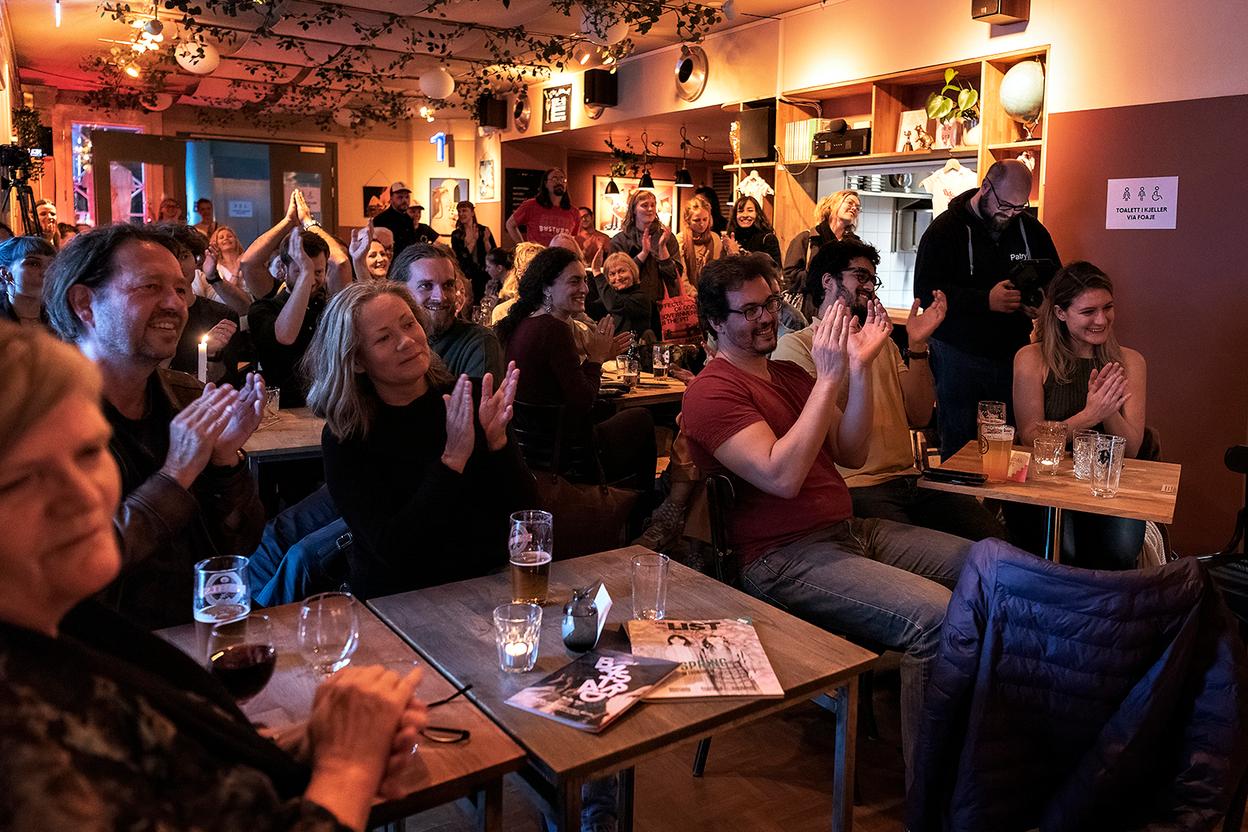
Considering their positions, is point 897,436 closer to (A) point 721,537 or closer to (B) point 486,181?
(A) point 721,537

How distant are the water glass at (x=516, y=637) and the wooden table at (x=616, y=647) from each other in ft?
0.07

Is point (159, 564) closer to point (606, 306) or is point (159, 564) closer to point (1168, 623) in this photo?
point (1168, 623)

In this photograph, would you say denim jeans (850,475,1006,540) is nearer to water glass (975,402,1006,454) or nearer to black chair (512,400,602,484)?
water glass (975,402,1006,454)

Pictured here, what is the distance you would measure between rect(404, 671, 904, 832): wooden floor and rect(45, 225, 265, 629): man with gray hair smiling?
88 cm

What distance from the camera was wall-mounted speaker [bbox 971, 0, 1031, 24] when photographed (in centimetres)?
543

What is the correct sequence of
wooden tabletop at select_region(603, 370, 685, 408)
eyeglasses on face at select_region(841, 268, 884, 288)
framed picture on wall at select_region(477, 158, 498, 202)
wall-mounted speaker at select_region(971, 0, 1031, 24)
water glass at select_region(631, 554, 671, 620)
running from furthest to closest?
framed picture on wall at select_region(477, 158, 498, 202), wall-mounted speaker at select_region(971, 0, 1031, 24), wooden tabletop at select_region(603, 370, 685, 408), eyeglasses on face at select_region(841, 268, 884, 288), water glass at select_region(631, 554, 671, 620)

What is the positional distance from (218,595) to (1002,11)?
543 centimetres

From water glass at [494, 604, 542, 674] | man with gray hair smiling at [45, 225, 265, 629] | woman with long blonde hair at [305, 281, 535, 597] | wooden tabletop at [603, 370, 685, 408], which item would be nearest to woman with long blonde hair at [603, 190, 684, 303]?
wooden tabletop at [603, 370, 685, 408]

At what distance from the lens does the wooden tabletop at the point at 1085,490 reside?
2.51 meters

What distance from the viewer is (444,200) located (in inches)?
528

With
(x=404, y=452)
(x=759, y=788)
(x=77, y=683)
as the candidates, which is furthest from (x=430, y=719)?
(x=759, y=788)

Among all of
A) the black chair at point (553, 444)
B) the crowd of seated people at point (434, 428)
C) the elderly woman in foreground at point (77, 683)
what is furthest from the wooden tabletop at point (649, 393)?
the elderly woman in foreground at point (77, 683)

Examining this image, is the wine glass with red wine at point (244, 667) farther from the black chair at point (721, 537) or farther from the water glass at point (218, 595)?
the black chair at point (721, 537)

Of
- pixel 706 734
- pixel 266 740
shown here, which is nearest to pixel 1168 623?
pixel 706 734
